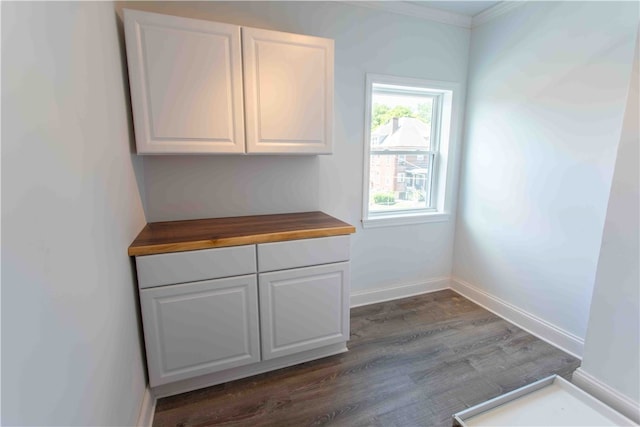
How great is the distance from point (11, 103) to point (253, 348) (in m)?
1.64

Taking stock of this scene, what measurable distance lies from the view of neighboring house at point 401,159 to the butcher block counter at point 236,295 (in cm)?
104

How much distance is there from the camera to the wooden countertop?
5.32 feet

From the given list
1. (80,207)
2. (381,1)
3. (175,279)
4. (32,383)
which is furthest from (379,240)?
(32,383)

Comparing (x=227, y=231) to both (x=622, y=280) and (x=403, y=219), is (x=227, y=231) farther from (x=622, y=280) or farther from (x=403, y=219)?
(x=622, y=280)

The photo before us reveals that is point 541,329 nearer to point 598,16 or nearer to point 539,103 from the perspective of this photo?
point 539,103

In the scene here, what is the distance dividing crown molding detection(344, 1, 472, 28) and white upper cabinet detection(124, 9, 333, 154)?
0.74m

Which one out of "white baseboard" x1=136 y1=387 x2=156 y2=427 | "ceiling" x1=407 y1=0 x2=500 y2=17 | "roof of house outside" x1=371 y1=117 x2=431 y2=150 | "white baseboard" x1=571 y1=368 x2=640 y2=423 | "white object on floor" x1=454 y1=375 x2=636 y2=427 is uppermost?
"ceiling" x1=407 y1=0 x2=500 y2=17

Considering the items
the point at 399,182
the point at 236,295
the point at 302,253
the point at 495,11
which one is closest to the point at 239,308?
the point at 236,295

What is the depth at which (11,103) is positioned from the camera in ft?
2.07

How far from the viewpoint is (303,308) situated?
1.95 m

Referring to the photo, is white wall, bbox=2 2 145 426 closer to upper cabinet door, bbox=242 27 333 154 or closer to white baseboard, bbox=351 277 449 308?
upper cabinet door, bbox=242 27 333 154

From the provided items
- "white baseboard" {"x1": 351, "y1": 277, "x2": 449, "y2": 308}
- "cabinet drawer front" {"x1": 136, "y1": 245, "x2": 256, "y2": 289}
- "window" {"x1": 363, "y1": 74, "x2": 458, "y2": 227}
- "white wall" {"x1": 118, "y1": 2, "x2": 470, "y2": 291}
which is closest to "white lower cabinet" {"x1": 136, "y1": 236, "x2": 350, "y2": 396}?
"cabinet drawer front" {"x1": 136, "y1": 245, "x2": 256, "y2": 289}

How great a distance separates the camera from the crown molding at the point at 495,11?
7.80 feet

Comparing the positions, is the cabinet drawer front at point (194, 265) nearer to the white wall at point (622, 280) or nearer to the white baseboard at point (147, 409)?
the white baseboard at point (147, 409)
